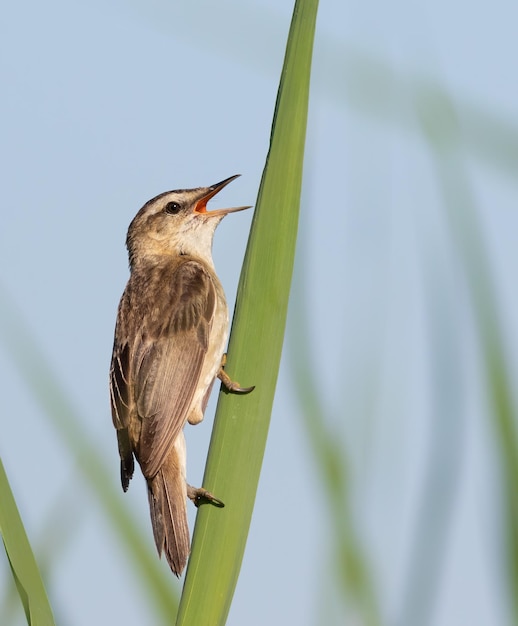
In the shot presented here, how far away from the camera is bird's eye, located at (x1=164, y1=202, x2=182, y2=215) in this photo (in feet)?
17.5

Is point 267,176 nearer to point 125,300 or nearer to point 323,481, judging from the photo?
point 323,481

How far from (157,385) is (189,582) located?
2292mm

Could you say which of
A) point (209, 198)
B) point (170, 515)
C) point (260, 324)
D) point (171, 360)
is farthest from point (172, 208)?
point (260, 324)

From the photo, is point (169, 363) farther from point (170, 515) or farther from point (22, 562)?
point (22, 562)

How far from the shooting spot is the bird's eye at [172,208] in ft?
17.5

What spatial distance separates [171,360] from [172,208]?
1.45 meters

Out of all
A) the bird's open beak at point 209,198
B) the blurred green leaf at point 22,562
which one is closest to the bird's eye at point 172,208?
the bird's open beak at point 209,198

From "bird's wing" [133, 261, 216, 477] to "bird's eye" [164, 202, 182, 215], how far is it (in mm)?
705

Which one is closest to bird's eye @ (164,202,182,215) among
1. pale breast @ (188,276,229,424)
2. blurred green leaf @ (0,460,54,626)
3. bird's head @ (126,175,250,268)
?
bird's head @ (126,175,250,268)

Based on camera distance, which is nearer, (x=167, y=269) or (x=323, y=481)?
(x=323, y=481)

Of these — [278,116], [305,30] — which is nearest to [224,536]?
[278,116]

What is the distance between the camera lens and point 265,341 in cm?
216

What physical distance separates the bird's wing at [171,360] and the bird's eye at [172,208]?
27.8 inches

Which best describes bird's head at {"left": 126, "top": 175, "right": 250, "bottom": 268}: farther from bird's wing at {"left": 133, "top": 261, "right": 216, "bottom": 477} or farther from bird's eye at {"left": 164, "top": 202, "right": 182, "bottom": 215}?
bird's wing at {"left": 133, "top": 261, "right": 216, "bottom": 477}
